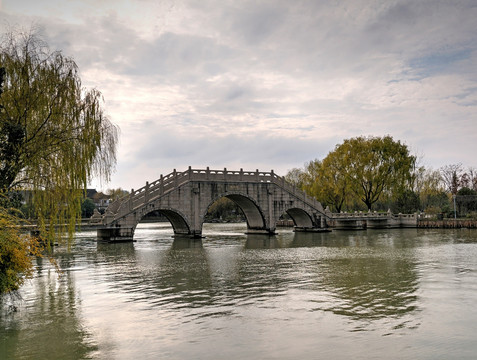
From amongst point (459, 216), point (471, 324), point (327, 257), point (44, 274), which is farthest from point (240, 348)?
point (459, 216)

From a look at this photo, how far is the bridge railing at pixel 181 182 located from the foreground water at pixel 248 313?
1524 cm

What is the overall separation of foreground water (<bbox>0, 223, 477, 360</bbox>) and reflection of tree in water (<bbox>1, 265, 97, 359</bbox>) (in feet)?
0.08

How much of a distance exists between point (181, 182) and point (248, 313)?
28593mm

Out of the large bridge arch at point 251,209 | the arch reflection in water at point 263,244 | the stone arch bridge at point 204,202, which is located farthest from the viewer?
the large bridge arch at point 251,209

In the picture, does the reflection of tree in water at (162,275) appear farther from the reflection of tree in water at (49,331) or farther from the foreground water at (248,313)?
the reflection of tree in water at (49,331)

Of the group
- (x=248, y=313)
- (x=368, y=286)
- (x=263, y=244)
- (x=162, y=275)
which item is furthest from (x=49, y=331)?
(x=263, y=244)

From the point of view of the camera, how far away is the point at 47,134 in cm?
1481

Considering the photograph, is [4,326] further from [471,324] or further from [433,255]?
Result: [433,255]

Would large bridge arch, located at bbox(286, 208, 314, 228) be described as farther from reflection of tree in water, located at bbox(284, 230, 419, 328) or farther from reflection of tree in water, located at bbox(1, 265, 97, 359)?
reflection of tree in water, located at bbox(1, 265, 97, 359)

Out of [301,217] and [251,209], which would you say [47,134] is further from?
[301,217]

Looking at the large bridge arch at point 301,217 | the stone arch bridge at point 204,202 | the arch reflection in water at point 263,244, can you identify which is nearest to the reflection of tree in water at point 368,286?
the arch reflection in water at point 263,244

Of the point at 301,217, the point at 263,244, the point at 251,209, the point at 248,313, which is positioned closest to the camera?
the point at 248,313

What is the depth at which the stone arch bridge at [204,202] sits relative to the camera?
35688 millimetres

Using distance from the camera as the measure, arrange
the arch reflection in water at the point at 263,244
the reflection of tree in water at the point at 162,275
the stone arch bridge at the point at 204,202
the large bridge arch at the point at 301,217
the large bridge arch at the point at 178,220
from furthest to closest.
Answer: the large bridge arch at the point at 301,217 → the large bridge arch at the point at 178,220 → the stone arch bridge at the point at 204,202 → the arch reflection in water at the point at 263,244 → the reflection of tree in water at the point at 162,275
